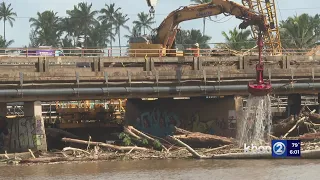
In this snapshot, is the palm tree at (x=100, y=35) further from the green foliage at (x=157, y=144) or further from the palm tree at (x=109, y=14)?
the green foliage at (x=157, y=144)

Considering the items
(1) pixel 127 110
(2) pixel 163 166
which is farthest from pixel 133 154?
(1) pixel 127 110

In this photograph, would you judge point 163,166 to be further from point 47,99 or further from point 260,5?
point 260,5

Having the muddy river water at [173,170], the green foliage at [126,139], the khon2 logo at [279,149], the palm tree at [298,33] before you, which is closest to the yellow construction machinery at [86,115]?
the green foliage at [126,139]

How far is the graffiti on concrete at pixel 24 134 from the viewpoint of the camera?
1502 inches

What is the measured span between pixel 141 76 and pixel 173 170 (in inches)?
480

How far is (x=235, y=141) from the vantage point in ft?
123

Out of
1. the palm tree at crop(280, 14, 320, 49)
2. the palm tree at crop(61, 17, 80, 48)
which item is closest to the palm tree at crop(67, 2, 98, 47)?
the palm tree at crop(61, 17, 80, 48)

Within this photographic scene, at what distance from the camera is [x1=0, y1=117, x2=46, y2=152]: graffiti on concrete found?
38.2 m

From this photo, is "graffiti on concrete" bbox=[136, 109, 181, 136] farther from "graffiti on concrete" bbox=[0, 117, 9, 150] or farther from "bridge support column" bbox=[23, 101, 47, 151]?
"graffiti on concrete" bbox=[0, 117, 9, 150]

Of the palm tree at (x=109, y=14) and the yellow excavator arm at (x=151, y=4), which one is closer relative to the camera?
the yellow excavator arm at (x=151, y=4)

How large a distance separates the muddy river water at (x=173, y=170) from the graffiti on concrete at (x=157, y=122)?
950cm

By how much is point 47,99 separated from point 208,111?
484 inches

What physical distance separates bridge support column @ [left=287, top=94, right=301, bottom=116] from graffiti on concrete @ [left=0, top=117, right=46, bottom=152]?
1962cm

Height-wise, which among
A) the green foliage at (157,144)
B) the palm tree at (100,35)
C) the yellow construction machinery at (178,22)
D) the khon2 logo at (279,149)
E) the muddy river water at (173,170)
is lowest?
the muddy river water at (173,170)
